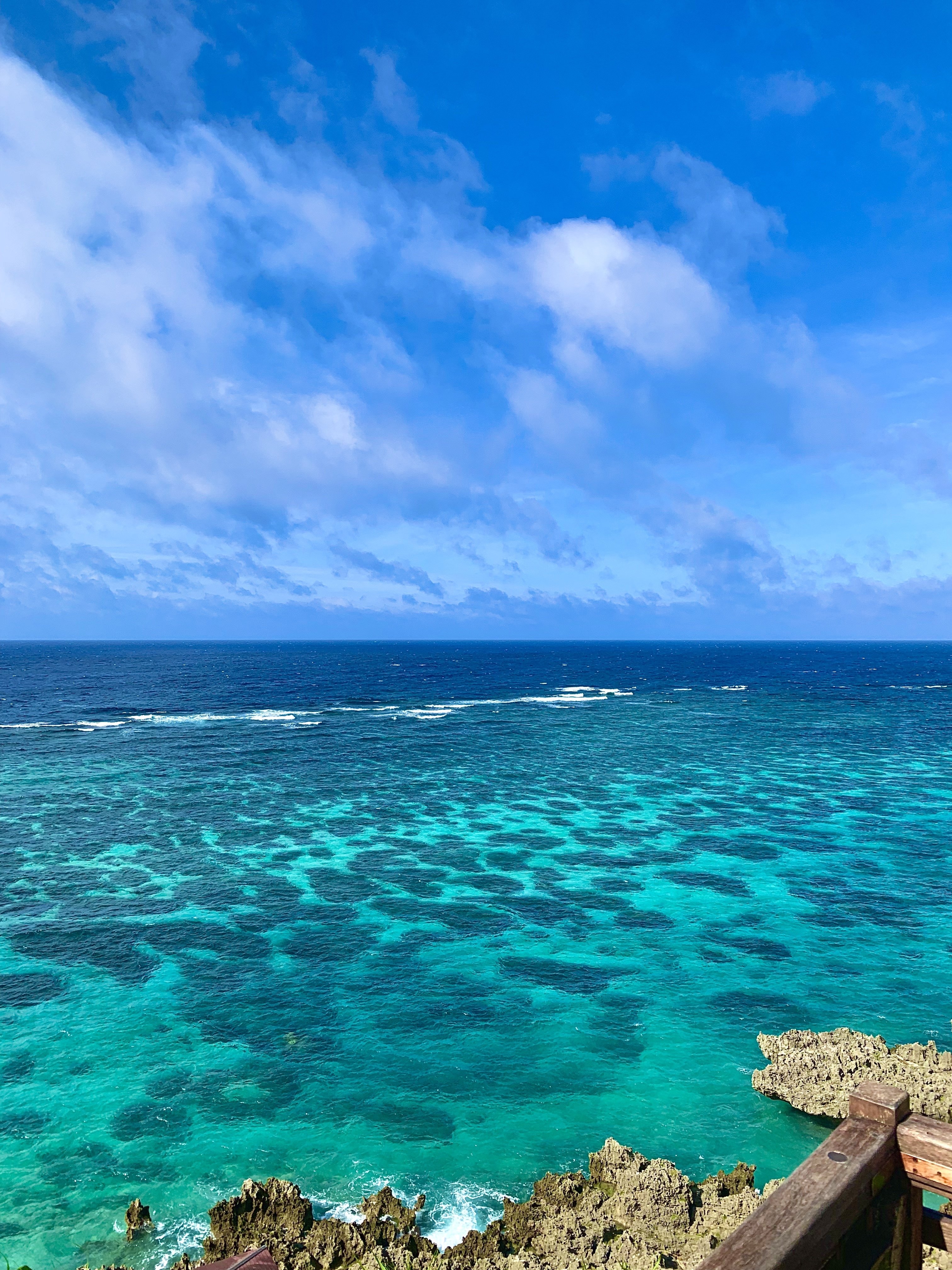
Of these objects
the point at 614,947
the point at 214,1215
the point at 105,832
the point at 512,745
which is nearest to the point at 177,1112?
the point at 214,1215

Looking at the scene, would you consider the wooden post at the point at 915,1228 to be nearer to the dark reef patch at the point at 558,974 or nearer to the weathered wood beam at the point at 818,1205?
the weathered wood beam at the point at 818,1205

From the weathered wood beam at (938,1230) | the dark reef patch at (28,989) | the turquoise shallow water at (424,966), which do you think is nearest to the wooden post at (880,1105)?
the weathered wood beam at (938,1230)

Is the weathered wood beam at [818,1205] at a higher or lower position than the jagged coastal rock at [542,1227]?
higher

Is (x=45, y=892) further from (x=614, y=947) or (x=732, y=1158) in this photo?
(x=732, y=1158)

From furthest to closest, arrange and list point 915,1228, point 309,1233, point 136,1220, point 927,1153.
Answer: point 136,1220 < point 309,1233 < point 915,1228 < point 927,1153

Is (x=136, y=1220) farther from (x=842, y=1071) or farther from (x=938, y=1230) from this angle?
(x=842, y=1071)

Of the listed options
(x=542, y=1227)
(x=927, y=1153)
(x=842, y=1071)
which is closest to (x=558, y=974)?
(x=842, y=1071)


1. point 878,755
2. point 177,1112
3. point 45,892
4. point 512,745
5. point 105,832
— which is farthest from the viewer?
point 512,745
